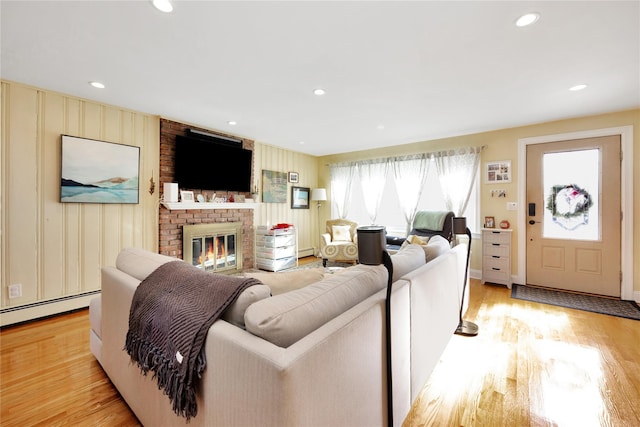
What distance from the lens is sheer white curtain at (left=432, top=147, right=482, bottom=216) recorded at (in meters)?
4.35

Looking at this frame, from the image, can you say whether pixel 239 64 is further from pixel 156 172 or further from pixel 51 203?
pixel 51 203

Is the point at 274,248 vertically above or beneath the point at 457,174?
beneath

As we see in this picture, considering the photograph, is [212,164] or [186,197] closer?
[186,197]

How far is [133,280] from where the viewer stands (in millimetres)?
1520

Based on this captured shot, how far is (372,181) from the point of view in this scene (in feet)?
18.2

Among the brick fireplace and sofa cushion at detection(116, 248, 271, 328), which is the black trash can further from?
the brick fireplace

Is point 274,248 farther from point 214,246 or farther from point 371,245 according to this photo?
point 371,245

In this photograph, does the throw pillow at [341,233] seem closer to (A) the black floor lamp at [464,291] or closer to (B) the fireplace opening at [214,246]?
(B) the fireplace opening at [214,246]

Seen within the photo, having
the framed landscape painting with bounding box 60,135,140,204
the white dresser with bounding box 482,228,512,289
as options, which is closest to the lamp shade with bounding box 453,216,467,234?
the white dresser with bounding box 482,228,512,289

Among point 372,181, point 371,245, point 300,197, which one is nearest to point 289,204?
point 300,197

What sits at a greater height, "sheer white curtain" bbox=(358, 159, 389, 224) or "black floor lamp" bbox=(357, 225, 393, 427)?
"sheer white curtain" bbox=(358, 159, 389, 224)

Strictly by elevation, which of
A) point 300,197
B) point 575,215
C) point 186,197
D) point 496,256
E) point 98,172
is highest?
point 98,172

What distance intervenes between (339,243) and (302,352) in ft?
13.7

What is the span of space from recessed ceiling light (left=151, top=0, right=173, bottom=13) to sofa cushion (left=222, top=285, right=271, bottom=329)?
1.78m
